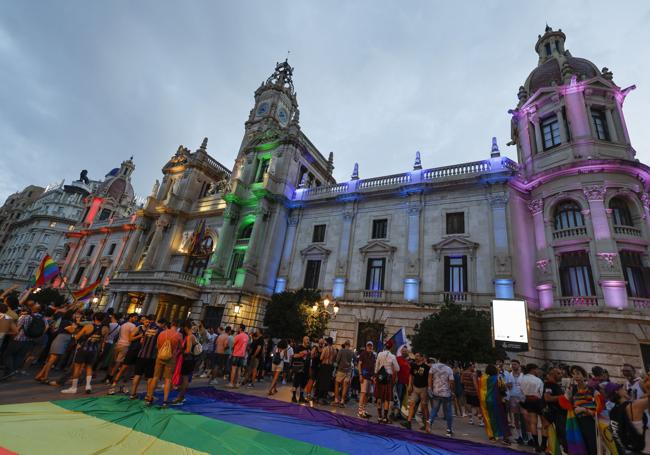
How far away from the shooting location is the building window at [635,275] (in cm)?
1655

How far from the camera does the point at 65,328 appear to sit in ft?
29.1

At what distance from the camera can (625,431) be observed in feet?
14.4

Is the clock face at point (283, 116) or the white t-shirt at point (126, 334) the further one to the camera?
the clock face at point (283, 116)

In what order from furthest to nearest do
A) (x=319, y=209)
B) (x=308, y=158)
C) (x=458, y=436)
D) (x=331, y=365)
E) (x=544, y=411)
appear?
(x=308, y=158) < (x=319, y=209) < (x=331, y=365) < (x=458, y=436) < (x=544, y=411)

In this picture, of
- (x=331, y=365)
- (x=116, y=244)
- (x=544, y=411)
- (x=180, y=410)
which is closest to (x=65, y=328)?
(x=180, y=410)

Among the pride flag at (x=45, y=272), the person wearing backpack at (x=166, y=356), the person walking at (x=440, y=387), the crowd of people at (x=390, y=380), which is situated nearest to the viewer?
the crowd of people at (x=390, y=380)

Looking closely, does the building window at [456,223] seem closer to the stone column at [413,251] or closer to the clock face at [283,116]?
the stone column at [413,251]

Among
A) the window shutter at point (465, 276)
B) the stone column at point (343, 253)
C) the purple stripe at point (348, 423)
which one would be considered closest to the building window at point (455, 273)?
the window shutter at point (465, 276)

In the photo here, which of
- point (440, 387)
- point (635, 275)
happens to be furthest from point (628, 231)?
point (440, 387)

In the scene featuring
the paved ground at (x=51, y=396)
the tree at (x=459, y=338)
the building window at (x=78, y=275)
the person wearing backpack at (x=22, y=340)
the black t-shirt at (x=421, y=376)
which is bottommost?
the paved ground at (x=51, y=396)

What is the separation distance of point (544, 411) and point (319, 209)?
856 inches

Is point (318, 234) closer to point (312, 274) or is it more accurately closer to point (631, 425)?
point (312, 274)

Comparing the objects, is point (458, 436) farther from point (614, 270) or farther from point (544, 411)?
point (614, 270)

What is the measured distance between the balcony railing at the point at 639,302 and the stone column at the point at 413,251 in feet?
34.2
